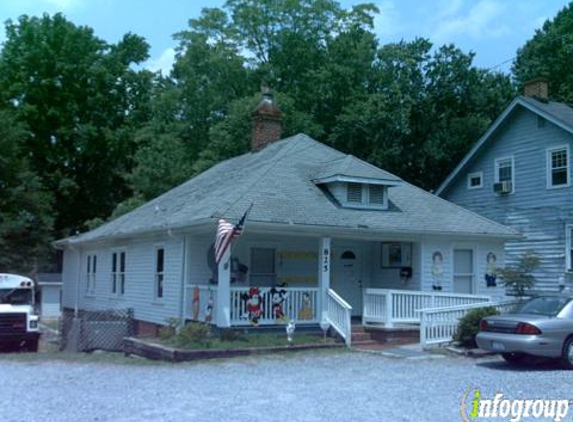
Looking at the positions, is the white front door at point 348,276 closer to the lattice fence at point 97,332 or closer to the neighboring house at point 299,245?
the neighboring house at point 299,245

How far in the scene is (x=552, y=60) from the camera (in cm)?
3934

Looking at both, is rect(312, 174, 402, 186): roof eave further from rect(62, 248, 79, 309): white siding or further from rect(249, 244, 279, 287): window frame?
rect(62, 248, 79, 309): white siding

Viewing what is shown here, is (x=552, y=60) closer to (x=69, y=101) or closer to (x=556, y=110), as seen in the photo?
(x=556, y=110)

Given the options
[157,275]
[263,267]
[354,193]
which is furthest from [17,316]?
[354,193]

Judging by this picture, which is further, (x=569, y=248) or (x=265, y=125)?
(x=265, y=125)

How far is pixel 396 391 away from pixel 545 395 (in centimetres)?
216

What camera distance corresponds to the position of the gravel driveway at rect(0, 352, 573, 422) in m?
8.88

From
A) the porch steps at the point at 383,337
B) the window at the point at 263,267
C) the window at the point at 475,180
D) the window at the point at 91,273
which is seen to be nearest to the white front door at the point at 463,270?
the porch steps at the point at 383,337

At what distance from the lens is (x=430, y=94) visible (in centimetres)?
3641

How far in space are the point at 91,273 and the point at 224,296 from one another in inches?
502

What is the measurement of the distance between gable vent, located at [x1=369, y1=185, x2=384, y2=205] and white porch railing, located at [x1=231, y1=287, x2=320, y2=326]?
144 inches

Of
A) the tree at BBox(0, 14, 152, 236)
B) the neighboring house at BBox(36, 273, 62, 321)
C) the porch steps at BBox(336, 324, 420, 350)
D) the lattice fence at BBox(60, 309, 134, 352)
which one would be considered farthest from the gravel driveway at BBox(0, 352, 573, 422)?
the tree at BBox(0, 14, 152, 236)

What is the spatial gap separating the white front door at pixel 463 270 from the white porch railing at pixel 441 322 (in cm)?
341

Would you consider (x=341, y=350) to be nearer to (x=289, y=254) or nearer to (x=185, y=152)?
(x=289, y=254)
